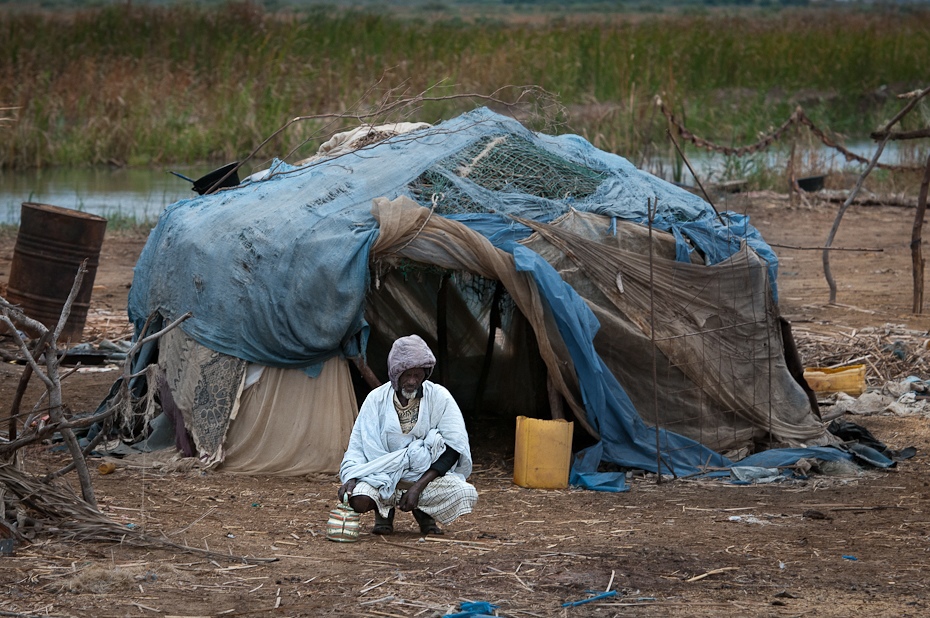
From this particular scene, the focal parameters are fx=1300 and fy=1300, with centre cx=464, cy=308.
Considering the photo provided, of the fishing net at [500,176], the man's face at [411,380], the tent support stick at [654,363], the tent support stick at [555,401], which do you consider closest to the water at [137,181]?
the fishing net at [500,176]

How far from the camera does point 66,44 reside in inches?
829

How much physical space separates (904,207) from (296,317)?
39.4ft

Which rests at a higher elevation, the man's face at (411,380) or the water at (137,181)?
the water at (137,181)

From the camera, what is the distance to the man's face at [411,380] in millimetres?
5562

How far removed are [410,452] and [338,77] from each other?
49.8ft

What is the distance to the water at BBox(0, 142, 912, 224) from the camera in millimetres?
15959

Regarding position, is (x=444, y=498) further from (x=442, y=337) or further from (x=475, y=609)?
(x=442, y=337)

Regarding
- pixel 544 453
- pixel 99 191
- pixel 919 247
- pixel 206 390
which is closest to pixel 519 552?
pixel 544 453

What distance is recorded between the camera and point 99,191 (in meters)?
17.2

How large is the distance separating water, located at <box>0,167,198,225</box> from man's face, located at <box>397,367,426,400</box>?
10191mm

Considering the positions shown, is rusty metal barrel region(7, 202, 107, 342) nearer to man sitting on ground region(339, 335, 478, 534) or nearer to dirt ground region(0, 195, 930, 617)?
dirt ground region(0, 195, 930, 617)

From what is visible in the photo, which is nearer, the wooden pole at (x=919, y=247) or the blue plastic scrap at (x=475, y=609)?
the blue plastic scrap at (x=475, y=609)

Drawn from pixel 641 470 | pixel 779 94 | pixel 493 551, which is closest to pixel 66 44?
pixel 779 94

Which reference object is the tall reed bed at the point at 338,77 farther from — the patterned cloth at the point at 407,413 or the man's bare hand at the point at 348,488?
the man's bare hand at the point at 348,488
